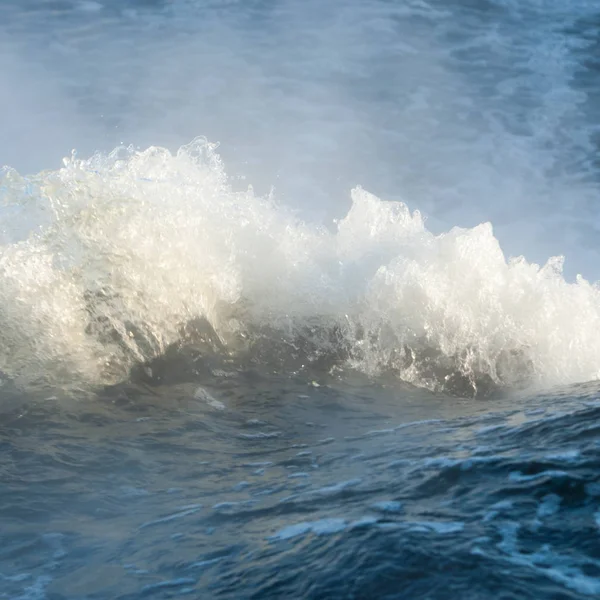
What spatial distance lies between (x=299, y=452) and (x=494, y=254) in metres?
4.13

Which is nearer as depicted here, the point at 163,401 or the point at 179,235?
the point at 163,401

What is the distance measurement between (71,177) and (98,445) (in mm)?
2874

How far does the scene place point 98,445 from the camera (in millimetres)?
4418

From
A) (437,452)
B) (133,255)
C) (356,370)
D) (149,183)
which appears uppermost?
(149,183)

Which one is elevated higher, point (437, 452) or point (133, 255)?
point (133, 255)

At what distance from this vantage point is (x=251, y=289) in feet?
22.6

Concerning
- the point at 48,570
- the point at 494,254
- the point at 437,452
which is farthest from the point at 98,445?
the point at 494,254

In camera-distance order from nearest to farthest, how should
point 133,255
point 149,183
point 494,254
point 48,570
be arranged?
point 48,570 < point 133,255 < point 149,183 < point 494,254

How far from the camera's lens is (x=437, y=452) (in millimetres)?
3898

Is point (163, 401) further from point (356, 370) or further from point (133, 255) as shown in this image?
point (356, 370)

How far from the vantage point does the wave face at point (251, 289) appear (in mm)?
5758

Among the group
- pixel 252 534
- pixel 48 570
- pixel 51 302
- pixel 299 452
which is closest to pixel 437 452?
pixel 299 452

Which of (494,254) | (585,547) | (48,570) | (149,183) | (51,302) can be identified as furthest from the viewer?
(494,254)

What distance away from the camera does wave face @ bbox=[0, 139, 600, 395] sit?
5.76 meters
